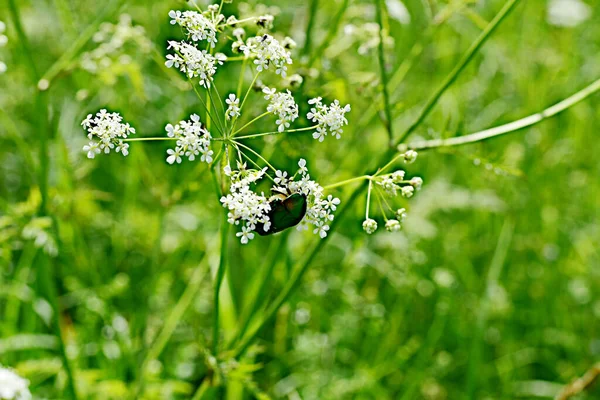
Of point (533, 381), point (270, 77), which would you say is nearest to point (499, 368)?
point (533, 381)

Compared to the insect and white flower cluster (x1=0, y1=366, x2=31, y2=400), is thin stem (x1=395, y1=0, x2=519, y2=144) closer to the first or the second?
the insect

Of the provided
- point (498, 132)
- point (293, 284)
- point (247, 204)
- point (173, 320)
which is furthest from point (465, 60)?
point (173, 320)

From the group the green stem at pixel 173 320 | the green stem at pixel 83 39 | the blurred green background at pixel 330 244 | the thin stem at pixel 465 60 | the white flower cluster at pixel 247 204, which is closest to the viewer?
the white flower cluster at pixel 247 204

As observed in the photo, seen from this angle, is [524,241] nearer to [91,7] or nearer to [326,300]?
[326,300]

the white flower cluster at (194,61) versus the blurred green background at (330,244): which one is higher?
the white flower cluster at (194,61)

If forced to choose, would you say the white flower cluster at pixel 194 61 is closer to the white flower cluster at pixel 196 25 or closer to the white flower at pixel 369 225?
the white flower cluster at pixel 196 25

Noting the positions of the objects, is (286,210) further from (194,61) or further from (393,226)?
(194,61)

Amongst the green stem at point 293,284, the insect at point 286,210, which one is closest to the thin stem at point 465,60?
the green stem at point 293,284
